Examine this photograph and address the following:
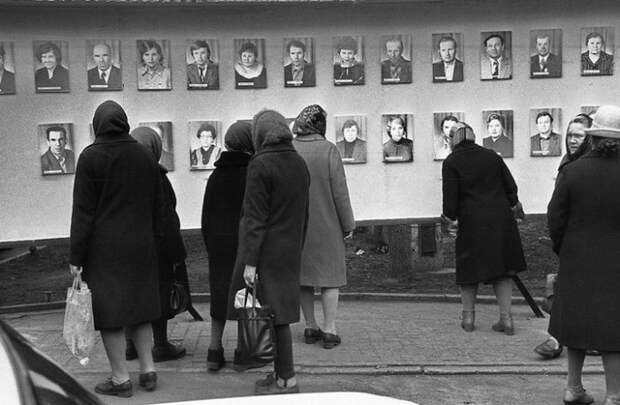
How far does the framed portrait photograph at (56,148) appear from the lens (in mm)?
7016

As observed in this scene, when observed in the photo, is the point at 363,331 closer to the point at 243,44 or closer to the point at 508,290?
the point at 508,290

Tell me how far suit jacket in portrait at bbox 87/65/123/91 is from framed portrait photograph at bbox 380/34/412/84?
6.85 ft

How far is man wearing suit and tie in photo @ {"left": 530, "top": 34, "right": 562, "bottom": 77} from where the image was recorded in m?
7.47

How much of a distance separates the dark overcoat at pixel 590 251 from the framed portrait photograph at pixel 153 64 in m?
3.15

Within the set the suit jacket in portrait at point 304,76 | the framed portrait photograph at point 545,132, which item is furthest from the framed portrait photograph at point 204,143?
the framed portrait photograph at point 545,132

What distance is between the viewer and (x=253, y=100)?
23.7 ft

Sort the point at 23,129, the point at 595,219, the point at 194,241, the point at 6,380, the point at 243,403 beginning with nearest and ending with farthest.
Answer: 1. the point at 6,380
2. the point at 243,403
3. the point at 595,219
4. the point at 23,129
5. the point at 194,241

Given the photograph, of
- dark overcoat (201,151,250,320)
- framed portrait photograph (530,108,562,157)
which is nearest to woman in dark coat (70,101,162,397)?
dark overcoat (201,151,250,320)

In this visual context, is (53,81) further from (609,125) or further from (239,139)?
(609,125)

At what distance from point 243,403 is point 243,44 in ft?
16.0

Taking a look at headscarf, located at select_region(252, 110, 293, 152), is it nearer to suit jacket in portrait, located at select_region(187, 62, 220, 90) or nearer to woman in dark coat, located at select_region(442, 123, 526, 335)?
suit jacket in portrait, located at select_region(187, 62, 220, 90)

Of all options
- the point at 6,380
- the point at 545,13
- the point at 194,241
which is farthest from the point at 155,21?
the point at 194,241

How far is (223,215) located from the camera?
6699 millimetres

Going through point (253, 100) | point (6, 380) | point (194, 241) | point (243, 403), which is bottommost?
point (194, 241)
